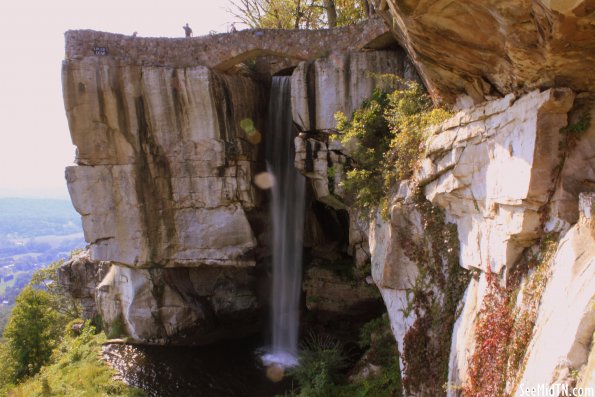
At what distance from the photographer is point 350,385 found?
37.1 feet

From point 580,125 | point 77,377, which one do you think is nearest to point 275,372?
point 77,377

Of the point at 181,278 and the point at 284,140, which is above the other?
the point at 284,140

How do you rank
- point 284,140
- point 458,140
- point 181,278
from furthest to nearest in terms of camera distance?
1. point 181,278
2. point 284,140
3. point 458,140

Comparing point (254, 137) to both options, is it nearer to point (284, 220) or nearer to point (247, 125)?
point (247, 125)

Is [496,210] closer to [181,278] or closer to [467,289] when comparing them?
[467,289]

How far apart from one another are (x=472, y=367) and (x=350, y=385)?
526cm

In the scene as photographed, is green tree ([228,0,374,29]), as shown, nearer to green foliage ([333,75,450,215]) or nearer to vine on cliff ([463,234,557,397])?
green foliage ([333,75,450,215])

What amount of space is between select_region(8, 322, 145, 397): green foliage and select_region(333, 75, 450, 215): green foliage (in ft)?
30.0

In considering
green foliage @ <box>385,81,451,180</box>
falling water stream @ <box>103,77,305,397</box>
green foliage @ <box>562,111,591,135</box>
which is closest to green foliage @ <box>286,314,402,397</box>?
falling water stream @ <box>103,77,305,397</box>

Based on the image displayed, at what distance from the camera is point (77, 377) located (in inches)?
533

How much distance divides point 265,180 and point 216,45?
17.0 feet

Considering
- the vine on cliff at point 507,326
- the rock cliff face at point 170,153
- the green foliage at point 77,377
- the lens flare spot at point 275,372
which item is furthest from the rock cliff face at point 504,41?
the green foliage at point 77,377

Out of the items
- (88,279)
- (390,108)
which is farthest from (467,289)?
(88,279)

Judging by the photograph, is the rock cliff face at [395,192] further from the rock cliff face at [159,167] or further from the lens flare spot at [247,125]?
the lens flare spot at [247,125]
